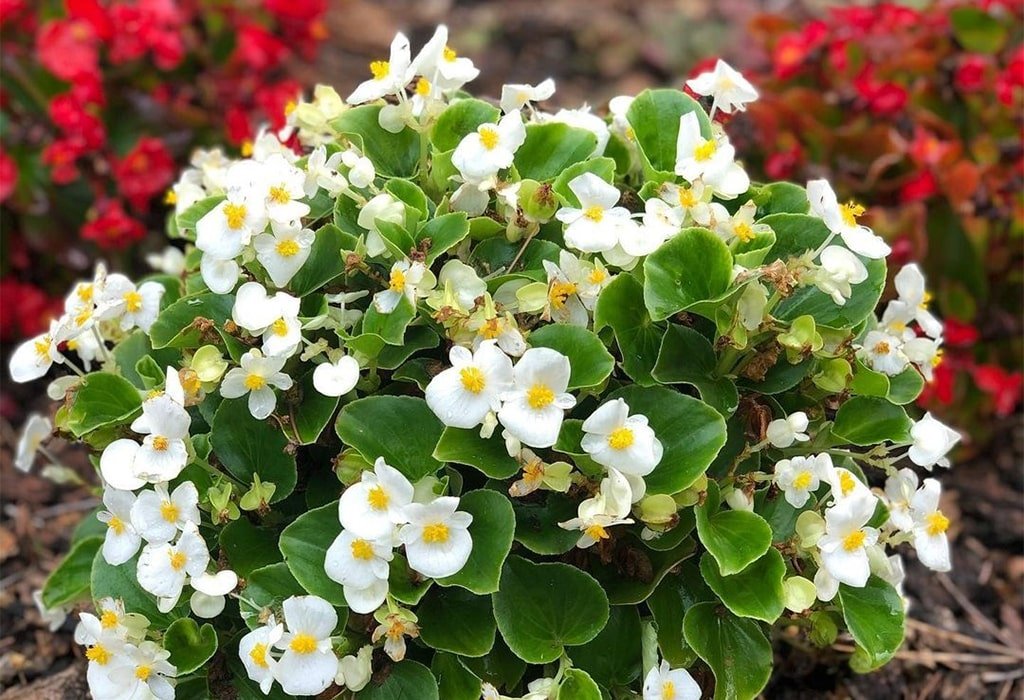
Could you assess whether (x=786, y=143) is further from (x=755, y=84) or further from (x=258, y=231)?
(x=258, y=231)

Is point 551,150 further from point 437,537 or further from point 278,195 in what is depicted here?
point 437,537

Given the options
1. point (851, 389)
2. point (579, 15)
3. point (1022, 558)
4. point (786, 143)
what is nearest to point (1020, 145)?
point (786, 143)

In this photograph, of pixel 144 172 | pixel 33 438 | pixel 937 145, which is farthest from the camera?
pixel 144 172

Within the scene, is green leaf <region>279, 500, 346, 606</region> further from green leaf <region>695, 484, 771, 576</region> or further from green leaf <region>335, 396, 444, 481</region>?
green leaf <region>695, 484, 771, 576</region>

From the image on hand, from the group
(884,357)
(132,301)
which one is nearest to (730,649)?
(884,357)

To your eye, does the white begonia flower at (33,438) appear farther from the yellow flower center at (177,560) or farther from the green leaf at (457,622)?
the green leaf at (457,622)

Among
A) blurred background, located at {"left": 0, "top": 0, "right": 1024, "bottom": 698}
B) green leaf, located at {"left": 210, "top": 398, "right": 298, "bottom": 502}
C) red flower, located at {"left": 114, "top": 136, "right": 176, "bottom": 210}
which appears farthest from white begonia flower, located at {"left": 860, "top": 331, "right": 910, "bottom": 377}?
red flower, located at {"left": 114, "top": 136, "right": 176, "bottom": 210}
